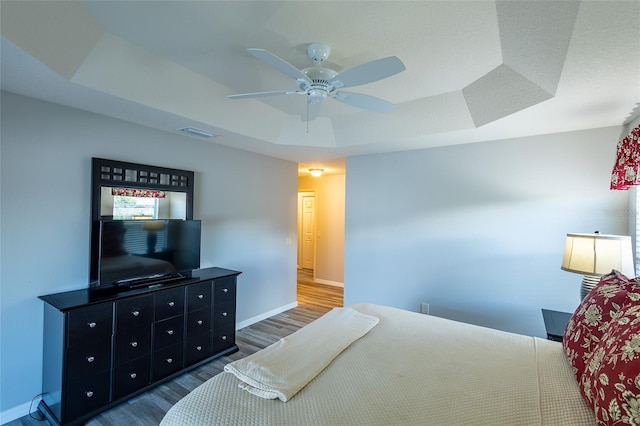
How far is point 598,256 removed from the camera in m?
2.10

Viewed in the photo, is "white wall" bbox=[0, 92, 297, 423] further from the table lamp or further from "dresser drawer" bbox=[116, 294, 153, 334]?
the table lamp

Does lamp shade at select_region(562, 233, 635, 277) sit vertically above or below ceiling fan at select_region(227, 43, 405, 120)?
below

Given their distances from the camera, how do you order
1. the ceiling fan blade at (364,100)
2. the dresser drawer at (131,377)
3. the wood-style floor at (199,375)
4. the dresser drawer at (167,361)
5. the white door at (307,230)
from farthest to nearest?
the white door at (307,230) < the dresser drawer at (167,361) < the dresser drawer at (131,377) < the wood-style floor at (199,375) < the ceiling fan blade at (364,100)

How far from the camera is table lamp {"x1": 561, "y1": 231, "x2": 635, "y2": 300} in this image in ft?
6.72

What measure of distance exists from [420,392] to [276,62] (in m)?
1.80

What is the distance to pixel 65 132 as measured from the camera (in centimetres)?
246

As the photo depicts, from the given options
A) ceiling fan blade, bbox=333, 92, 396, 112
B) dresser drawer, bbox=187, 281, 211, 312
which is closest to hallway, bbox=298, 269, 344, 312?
dresser drawer, bbox=187, 281, 211, 312

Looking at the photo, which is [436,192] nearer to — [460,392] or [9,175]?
[460,392]

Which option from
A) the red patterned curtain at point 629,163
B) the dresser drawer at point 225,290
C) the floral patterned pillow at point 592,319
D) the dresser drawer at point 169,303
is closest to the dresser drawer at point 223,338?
the dresser drawer at point 225,290

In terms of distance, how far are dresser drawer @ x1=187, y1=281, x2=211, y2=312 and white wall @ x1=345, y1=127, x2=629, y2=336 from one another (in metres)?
2.05

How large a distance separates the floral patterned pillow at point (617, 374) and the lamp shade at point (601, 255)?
98cm

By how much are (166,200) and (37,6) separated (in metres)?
1.88

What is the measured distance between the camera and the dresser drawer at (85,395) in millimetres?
2119

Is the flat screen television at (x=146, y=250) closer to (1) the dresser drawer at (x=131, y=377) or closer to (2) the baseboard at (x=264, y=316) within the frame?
(1) the dresser drawer at (x=131, y=377)
